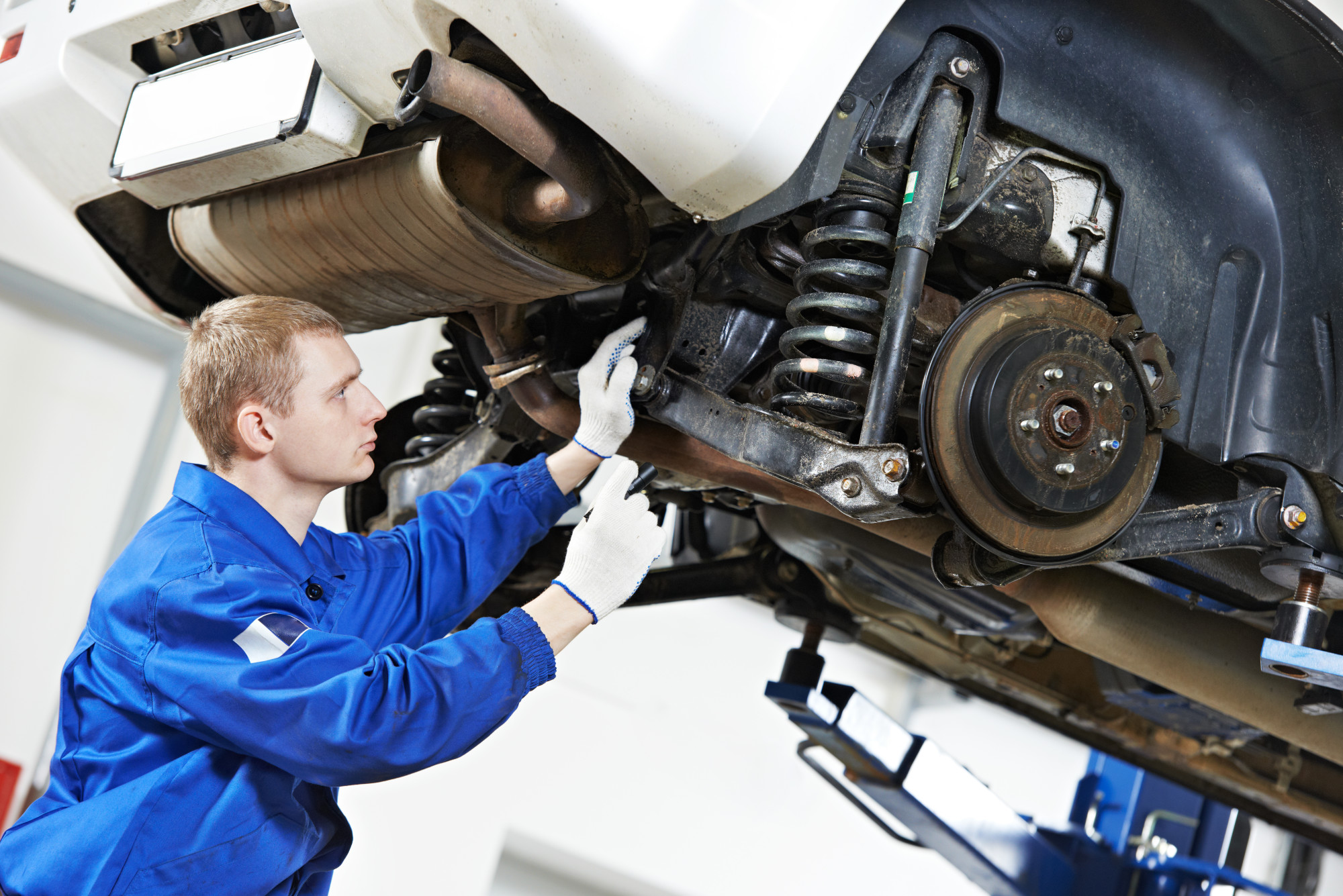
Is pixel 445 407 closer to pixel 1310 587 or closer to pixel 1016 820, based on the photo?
pixel 1310 587

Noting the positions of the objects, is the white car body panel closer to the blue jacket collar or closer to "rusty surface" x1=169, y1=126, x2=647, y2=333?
"rusty surface" x1=169, y1=126, x2=647, y2=333

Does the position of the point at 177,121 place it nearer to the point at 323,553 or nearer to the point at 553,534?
the point at 323,553

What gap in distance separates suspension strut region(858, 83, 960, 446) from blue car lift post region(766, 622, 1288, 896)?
4.54 ft

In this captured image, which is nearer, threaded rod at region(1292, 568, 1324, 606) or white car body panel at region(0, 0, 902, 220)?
white car body panel at region(0, 0, 902, 220)

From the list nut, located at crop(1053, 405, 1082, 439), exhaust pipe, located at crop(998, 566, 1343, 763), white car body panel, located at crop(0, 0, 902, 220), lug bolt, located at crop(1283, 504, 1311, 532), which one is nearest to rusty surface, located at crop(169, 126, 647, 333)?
white car body panel, located at crop(0, 0, 902, 220)

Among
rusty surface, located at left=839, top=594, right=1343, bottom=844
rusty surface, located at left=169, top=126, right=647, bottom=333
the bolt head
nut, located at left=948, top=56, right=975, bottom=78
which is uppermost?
nut, located at left=948, top=56, right=975, bottom=78

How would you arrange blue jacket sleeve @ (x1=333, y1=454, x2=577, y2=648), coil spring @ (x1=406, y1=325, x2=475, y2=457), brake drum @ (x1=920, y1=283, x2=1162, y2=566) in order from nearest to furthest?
brake drum @ (x1=920, y1=283, x2=1162, y2=566)
blue jacket sleeve @ (x1=333, y1=454, x2=577, y2=648)
coil spring @ (x1=406, y1=325, x2=475, y2=457)

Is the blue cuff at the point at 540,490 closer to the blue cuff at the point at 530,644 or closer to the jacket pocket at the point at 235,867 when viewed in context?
the blue cuff at the point at 530,644

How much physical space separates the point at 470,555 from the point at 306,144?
2.10 feet

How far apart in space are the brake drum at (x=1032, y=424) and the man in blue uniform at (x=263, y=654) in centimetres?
43

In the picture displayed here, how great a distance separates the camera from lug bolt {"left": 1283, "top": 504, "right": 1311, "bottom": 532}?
139 cm

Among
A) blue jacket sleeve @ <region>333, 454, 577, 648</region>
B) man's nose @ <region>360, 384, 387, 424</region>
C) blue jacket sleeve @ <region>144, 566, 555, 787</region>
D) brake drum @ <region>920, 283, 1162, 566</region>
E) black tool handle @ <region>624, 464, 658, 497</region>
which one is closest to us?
blue jacket sleeve @ <region>144, 566, 555, 787</region>

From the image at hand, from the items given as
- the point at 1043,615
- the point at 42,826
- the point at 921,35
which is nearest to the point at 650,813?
the point at 1043,615

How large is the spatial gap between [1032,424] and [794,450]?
0.27 metres
